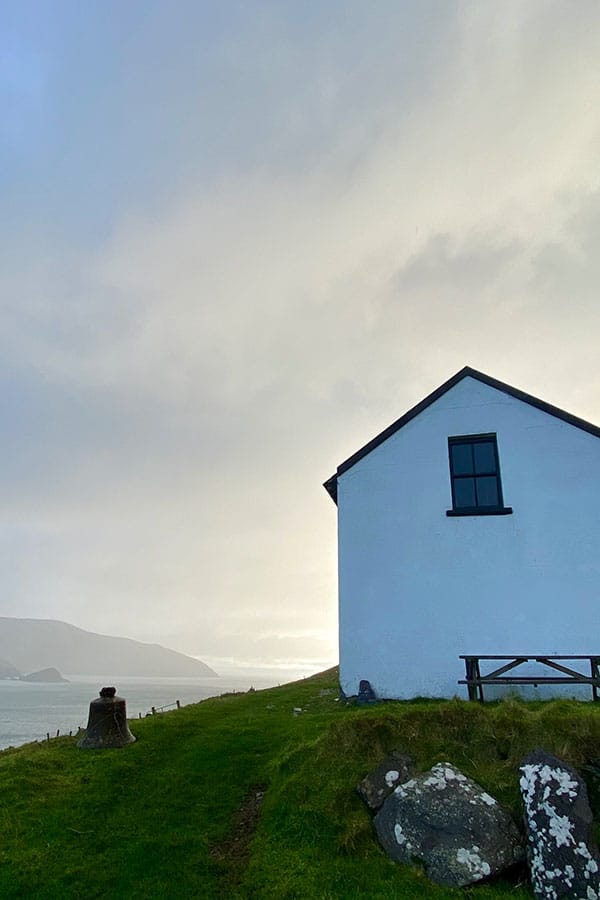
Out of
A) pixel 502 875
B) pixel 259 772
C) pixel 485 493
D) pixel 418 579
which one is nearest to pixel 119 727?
pixel 259 772

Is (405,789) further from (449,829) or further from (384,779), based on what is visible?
(449,829)

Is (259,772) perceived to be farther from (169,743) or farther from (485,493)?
(485,493)

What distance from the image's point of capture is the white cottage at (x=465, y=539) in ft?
47.0

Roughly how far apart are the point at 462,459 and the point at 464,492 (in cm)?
94

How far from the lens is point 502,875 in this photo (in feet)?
23.0

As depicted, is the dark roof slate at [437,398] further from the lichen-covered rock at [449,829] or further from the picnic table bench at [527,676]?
the lichen-covered rock at [449,829]

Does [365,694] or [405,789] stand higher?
[365,694]

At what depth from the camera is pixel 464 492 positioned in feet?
51.4

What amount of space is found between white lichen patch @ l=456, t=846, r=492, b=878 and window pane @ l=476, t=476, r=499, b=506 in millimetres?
9457

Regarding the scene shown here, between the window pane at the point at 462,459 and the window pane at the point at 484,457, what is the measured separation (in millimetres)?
159

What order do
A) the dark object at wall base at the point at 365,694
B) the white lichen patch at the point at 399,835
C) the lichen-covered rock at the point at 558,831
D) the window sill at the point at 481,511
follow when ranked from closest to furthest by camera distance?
1. the lichen-covered rock at the point at 558,831
2. the white lichen patch at the point at 399,835
3. the dark object at wall base at the point at 365,694
4. the window sill at the point at 481,511

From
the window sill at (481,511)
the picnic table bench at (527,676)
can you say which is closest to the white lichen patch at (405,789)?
the picnic table bench at (527,676)

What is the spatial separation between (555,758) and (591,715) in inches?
76.5

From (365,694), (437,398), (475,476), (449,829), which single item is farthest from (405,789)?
(437,398)
